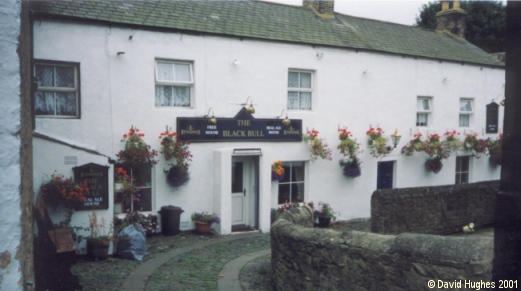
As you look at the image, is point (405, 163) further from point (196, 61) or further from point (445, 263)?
point (445, 263)

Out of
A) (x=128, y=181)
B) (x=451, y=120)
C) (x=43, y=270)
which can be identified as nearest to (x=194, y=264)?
(x=128, y=181)

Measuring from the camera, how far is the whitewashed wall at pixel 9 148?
234cm

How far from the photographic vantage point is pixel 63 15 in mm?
9758

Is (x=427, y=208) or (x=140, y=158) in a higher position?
(x=140, y=158)

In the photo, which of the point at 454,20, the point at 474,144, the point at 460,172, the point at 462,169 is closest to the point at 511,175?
the point at 474,144

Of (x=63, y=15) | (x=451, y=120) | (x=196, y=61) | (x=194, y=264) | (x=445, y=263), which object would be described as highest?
(x=63, y=15)

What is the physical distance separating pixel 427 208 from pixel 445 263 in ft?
26.5

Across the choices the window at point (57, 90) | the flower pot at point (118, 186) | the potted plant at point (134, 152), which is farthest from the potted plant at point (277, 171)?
the window at point (57, 90)

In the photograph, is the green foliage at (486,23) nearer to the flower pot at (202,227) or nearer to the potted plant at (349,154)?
the potted plant at (349,154)

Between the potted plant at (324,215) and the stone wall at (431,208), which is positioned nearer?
the stone wall at (431,208)

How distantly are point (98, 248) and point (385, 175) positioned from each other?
9679 mm

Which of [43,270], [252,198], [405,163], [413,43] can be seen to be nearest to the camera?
[43,270]

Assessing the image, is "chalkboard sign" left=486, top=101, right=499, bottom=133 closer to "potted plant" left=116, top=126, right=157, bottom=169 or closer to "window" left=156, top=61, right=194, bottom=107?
"window" left=156, top=61, right=194, bottom=107

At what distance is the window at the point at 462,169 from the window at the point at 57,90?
539 inches
